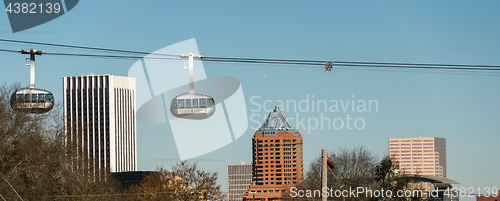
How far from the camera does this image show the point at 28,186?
41906 mm

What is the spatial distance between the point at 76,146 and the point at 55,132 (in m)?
2.95

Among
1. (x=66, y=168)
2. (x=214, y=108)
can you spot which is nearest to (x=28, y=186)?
(x=66, y=168)

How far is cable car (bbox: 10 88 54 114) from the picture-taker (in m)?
26.6

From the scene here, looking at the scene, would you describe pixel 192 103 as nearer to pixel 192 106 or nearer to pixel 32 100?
pixel 192 106

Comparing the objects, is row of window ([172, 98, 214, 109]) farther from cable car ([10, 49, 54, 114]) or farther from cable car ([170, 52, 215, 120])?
cable car ([10, 49, 54, 114])

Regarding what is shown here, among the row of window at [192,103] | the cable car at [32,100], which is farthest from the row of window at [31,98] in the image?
the row of window at [192,103]

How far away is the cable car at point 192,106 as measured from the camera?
2628 centimetres

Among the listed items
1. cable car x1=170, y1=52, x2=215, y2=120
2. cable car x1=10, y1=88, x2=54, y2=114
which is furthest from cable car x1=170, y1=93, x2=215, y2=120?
cable car x1=10, y1=88, x2=54, y2=114

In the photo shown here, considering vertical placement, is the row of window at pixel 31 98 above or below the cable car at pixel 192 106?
above

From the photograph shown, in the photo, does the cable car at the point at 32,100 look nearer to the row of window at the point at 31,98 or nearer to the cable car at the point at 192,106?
the row of window at the point at 31,98

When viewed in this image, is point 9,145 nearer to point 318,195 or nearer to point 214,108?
point 214,108

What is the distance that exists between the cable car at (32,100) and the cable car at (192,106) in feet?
17.9

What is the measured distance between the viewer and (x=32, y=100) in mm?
27047

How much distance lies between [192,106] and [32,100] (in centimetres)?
698
